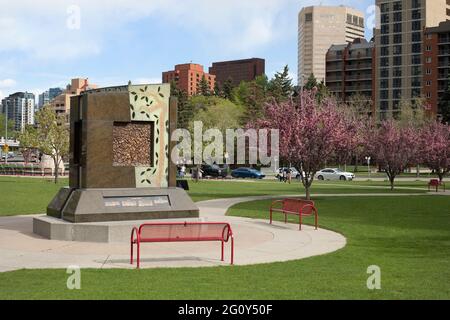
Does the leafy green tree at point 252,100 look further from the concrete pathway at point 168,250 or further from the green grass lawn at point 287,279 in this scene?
the green grass lawn at point 287,279

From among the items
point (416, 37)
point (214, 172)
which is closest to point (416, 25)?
point (416, 37)

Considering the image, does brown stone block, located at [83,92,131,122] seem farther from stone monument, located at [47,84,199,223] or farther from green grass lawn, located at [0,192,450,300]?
green grass lawn, located at [0,192,450,300]

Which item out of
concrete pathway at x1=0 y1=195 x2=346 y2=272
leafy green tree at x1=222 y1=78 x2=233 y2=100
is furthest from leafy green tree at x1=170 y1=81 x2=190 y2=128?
concrete pathway at x1=0 y1=195 x2=346 y2=272

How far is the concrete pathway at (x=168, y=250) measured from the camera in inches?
417

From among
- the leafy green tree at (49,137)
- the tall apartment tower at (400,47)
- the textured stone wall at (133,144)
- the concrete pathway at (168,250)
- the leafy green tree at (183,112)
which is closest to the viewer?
the concrete pathway at (168,250)

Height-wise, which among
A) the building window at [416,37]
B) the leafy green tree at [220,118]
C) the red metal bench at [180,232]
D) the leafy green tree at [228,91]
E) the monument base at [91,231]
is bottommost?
the monument base at [91,231]

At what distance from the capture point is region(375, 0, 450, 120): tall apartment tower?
115m

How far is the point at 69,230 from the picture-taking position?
44.9 ft

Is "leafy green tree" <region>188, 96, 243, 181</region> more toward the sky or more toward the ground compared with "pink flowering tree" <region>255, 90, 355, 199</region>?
more toward the sky

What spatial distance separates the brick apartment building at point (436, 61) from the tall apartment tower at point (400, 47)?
259 centimetres

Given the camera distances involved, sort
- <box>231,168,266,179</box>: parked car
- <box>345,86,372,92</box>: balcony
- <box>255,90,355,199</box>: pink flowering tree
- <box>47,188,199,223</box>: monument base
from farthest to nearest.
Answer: <box>345,86,372,92</box>: balcony < <box>231,168,266,179</box>: parked car < <box>255,90,355,199</box>: pink flowering tree < <box>47,188,199,223</box>: monument base

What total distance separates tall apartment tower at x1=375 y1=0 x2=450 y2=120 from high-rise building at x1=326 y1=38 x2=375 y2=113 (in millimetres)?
2345

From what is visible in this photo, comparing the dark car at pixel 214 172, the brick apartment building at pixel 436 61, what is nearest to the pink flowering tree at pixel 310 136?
the dark car at pixel 214 172

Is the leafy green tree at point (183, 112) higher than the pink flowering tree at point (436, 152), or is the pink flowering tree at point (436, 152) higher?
the leafy green tree at point (183, 112)
